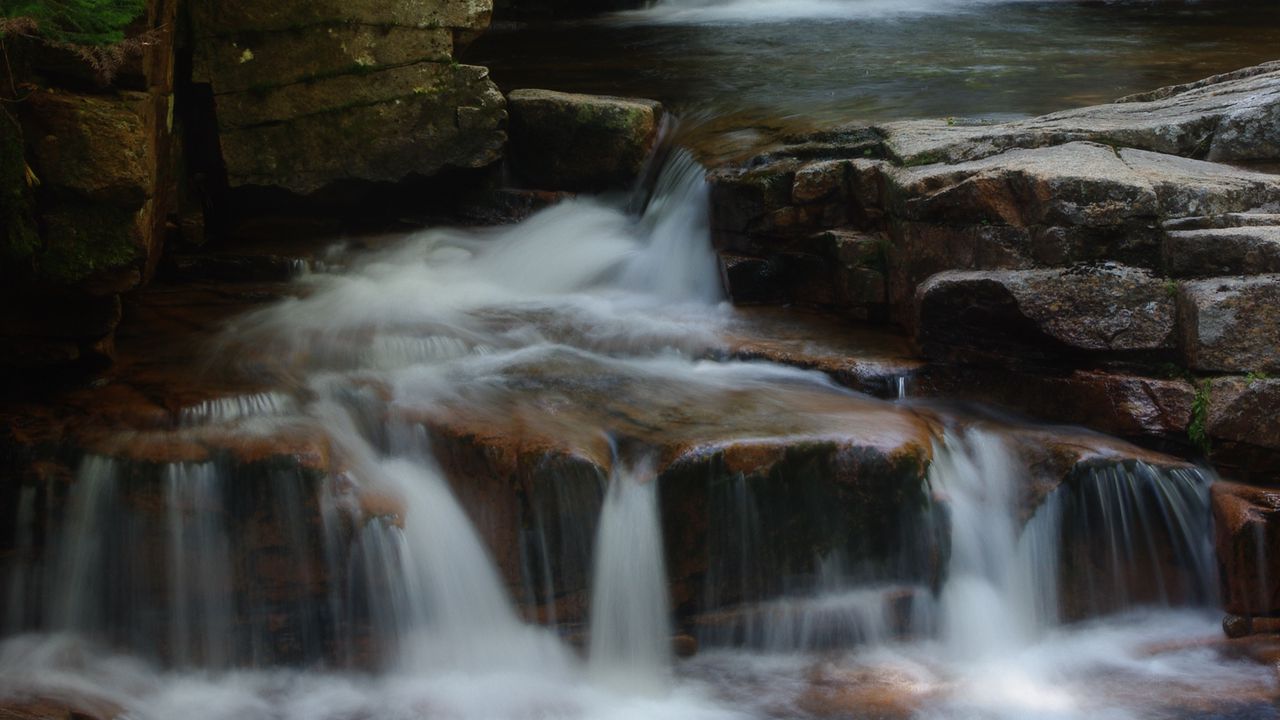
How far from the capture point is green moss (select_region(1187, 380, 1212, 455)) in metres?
4.59

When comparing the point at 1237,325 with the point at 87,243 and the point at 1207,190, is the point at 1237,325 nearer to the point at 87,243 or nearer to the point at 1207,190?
the point at 1207,190

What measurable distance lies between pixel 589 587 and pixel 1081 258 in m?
2.60

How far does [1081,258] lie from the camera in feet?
16.4

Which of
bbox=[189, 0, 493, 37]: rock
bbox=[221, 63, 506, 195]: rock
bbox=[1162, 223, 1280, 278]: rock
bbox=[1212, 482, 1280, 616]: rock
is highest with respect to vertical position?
bbox=[189, 0, 493, 37]: rock

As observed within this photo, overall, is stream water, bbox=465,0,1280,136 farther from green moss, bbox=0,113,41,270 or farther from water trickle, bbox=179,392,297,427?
green moss, bbox=0,113,41,270

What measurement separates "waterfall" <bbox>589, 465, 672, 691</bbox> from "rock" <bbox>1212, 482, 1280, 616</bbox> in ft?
7.38

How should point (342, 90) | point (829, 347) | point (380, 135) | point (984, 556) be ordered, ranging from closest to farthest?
1. point (984, 556)
2. point (829, 347)
3. point (342, 90)
4. point (380, 135)


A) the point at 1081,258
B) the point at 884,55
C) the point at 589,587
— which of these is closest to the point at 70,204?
the point at 589,587

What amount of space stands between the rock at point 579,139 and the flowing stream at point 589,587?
3.52m

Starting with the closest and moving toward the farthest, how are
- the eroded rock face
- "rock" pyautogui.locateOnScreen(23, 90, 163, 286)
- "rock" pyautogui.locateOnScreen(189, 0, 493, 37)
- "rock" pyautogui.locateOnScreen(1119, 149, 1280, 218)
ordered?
"rock" pyautogui.locateOnScreen(23, 90, 163, 286) → "rock" pyautogui.locateOnScreen(1119, 149, 1280, 218) → "rock" pyautogui.locateOnScreen(189, 0, 493, 37) → the eroded rock face

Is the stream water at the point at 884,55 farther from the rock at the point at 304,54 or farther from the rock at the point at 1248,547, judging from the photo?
the rock at the point at 1248,547

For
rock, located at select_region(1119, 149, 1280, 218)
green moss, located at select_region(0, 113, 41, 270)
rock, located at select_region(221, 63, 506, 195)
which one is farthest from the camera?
rock, located at select_region(221, 63, 506, 195)

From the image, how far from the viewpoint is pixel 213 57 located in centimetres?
694

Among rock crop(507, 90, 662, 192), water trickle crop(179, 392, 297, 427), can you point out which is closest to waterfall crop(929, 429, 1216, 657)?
water trickle crop(179, 392, 297, 427)
